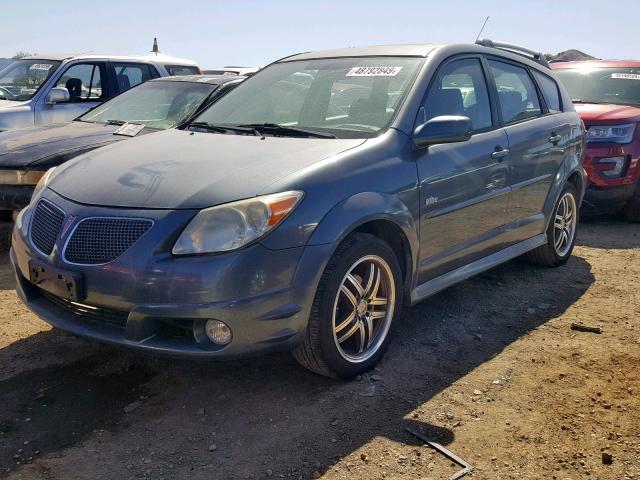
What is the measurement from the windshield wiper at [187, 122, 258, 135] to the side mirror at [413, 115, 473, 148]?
95 centimetres

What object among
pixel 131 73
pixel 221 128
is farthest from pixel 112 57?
pixel 221 128

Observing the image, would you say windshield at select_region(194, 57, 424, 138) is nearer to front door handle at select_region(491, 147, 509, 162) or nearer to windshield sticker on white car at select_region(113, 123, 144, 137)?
front door handle at select_region(491, 147, 509, 162)

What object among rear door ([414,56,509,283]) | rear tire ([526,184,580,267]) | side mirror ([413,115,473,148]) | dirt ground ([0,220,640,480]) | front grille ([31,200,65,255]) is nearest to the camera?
dirt ground ([0,220,640,480])

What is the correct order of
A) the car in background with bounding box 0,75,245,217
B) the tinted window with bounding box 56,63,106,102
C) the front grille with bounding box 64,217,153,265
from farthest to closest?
1. the tinted window with bounding box 56,63,106,102
2. the car in background with bounding box 0,75,245,217
3. the front grille with bounding box 64,217,153,265

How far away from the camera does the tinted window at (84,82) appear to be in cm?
802

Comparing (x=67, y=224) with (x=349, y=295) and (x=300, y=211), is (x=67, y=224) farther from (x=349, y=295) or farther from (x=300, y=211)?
(x=349, y=295)

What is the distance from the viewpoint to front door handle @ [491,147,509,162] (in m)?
4.39

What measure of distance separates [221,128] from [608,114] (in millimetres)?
4858

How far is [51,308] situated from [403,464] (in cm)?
186

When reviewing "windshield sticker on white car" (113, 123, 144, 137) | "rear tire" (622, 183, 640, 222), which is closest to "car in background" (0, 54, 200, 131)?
"windshield sticker on white car" (113, 123, 144, 137)

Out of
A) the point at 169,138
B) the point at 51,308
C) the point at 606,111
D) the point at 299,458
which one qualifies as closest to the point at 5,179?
the point at 169,138

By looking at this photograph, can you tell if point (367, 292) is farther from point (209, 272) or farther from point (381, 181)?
point (209, 272)

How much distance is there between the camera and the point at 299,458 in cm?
287

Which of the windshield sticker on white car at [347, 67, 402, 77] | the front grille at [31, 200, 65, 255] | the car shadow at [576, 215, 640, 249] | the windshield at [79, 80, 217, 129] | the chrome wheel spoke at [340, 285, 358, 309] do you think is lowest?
the car shadow at [576, 215, 640, 249]
